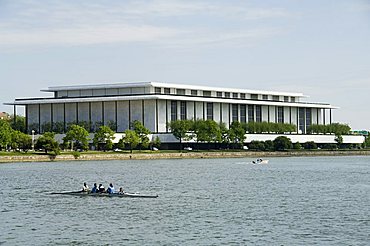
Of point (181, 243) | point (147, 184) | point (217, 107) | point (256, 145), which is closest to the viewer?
point (181, 243)

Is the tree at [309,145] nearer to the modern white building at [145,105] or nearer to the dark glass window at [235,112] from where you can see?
the modern white building at [145,105]

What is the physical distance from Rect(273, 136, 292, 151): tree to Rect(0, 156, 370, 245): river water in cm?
7005

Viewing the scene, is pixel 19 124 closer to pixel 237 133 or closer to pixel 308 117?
pixel 237 133

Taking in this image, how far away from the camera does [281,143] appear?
134m

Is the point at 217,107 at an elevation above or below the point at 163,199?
above

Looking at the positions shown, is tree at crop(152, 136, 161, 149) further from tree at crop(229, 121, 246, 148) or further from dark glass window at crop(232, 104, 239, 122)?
dark glass window at crop(232, 104, 239, 122)

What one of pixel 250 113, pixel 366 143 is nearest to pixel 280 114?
pixel 250 113

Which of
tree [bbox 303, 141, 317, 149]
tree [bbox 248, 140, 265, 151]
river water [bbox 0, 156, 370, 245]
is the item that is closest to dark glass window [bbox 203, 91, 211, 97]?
tree [bbox 248, 140, 265, 151]

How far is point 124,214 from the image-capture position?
40.3 metres

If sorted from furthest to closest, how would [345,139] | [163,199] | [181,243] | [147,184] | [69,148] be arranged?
[345,139] < [69,148] < [147,184] < [163,199] < [181,243]

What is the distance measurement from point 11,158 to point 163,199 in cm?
4907

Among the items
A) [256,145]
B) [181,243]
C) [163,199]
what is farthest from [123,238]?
[256,145]

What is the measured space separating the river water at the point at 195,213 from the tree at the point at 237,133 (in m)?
64.7

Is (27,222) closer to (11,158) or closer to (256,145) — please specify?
(11,158)
